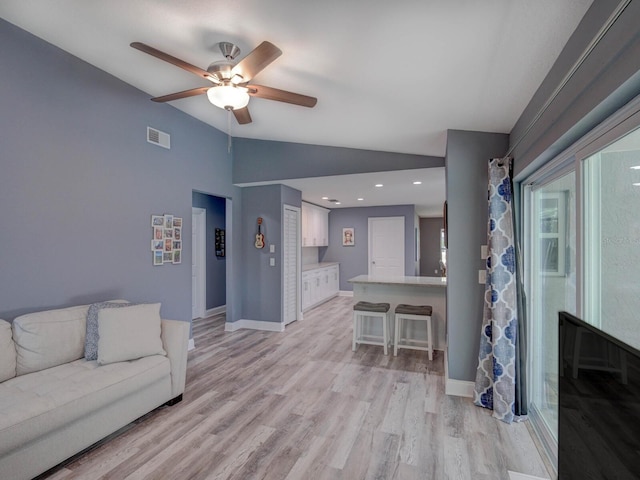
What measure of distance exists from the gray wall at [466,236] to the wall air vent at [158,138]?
10.1 ft

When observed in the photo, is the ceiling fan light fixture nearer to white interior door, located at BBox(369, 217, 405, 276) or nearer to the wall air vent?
the wall air vent

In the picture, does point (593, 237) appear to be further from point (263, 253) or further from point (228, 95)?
point (263, 253)

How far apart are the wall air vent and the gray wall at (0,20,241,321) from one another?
53 millimetres

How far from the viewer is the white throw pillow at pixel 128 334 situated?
2.39 meters

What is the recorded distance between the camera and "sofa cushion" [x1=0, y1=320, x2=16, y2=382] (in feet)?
6.82

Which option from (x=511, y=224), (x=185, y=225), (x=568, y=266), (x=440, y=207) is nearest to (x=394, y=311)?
(x=511, y=224)

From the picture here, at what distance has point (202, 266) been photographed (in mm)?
5859

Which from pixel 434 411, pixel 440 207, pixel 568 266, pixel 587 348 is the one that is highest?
pixel 440 207

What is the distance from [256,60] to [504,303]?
8.29 feet

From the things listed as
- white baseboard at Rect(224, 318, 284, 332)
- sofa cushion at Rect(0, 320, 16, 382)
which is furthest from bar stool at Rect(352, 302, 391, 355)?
sofa cushion at Rect(0, 320, 16, 382)

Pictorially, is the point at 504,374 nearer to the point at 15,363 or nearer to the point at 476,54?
the point at 476,54

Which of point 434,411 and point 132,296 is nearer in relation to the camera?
point 434,411

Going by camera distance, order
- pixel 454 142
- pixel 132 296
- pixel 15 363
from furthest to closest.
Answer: pixel 132 296 < pixel 454 142 < pixel 15 363

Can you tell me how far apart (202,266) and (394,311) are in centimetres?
358
